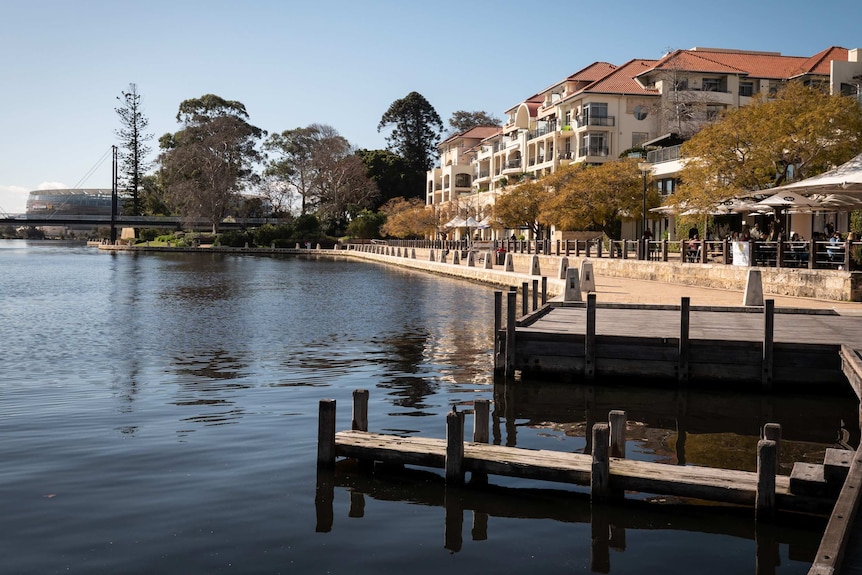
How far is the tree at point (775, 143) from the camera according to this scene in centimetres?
3531

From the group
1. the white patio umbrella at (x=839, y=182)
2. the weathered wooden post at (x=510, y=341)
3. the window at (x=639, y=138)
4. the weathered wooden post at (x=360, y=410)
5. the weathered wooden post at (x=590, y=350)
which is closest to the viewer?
the weathered wooden post at (x=360, y=410)

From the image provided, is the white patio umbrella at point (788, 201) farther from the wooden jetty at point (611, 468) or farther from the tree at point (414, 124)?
the tree at point (414, 124)

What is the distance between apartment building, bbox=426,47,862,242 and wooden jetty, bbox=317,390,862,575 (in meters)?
50.6

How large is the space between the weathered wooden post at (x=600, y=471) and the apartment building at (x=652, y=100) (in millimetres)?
51009

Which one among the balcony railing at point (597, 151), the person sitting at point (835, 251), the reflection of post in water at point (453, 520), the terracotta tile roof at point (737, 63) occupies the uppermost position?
the terracotta tile roof at point (737, 63)

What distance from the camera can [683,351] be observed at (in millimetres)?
15305

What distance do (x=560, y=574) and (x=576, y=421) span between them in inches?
241

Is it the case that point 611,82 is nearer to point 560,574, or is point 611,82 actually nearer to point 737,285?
point 737,285

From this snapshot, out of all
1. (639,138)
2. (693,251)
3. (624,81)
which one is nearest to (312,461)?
(693,251)

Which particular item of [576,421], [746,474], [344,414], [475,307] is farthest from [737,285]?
[746,474]

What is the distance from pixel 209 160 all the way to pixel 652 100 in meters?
57.3

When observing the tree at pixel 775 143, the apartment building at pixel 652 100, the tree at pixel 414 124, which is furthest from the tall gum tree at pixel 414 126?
the tree at pixel 775 143

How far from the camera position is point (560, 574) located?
7.89 metres

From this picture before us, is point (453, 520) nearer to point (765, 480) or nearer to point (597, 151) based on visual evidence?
point (765, 480)
